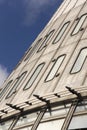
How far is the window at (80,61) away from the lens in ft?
58.1

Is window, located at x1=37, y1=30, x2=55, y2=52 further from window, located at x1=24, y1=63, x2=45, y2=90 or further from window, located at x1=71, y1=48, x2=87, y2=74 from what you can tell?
window, located at x1=71, y1=48, x2=87, y2=74

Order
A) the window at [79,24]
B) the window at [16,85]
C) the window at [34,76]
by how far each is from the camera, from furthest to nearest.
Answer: the window at [79,24]
the window at [16,85]
the window at [34,76]

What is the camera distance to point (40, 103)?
16.6 meters

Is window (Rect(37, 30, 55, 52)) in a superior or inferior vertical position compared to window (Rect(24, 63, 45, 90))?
superior

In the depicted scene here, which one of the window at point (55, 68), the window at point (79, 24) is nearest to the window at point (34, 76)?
the window at point (55, 68)

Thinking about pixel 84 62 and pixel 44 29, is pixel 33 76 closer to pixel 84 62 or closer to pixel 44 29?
pixel 84 62

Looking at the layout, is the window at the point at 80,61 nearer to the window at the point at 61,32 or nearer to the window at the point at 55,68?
the window at the point at 55,68

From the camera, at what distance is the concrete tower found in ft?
49.7

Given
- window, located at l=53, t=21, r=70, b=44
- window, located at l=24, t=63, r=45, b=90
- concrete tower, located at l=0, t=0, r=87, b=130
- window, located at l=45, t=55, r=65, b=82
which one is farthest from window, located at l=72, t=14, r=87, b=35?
window, located at l=24, t=63, r=45, b=90

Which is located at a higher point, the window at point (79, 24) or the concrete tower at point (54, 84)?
the window at point (79, 24)

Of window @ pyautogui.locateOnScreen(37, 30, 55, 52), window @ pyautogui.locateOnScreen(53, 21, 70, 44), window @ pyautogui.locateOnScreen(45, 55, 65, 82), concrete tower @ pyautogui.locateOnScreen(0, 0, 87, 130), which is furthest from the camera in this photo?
window @ pyautogui.locateOnScreen(37, 30, 55, 52)

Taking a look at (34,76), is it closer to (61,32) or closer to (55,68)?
(55,68)

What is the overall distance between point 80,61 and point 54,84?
1774mm

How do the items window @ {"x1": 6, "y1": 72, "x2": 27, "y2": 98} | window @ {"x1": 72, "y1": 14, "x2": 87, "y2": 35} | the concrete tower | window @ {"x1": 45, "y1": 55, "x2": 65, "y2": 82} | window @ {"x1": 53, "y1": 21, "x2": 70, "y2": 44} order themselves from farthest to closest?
window @ {"x1": 53, "y1": 21, "x2": 70, "y2": 44} < window @ {"x1": 72, "y1": 14, "x2": 87, "y2": 35} < window @ {"x1": 6, "y1": 72, "x2": 27, "y2": 98} < window @ {"x1": 45, "y1": 55, "x2": 65, "y2": 82} < the concrete tower
